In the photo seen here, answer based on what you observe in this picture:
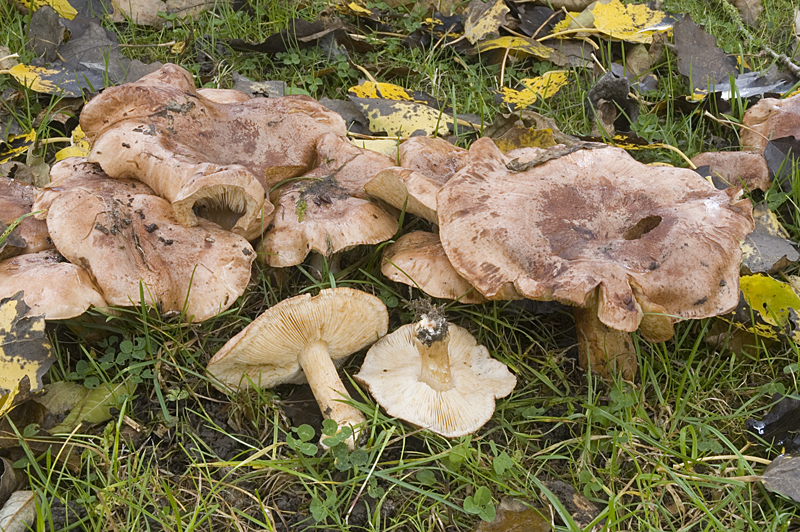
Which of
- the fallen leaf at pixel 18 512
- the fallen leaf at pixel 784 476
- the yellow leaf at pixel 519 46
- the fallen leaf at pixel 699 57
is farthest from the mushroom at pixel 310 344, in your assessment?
the fallen leaf at pixel 699 57

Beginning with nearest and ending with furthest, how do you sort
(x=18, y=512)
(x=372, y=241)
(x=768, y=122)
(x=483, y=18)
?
(x=18, y=512) < (x=372, y=241) < (x=768, y=122) < (x=483, y=18)

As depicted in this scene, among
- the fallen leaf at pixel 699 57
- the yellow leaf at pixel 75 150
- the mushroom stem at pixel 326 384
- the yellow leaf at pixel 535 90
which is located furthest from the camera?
the fallen leaf at pixel 699 57

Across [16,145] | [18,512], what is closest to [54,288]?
[18,512]

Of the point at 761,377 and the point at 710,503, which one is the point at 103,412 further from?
the point at 761,377

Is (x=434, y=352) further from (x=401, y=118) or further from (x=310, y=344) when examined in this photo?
(x=401, y=118)

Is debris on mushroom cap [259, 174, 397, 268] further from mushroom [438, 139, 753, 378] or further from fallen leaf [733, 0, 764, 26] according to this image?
fallen leaf [733, 0, 764, 26]

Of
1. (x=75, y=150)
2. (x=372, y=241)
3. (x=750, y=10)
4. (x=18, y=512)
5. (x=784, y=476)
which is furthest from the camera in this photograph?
(x=750, y=10)

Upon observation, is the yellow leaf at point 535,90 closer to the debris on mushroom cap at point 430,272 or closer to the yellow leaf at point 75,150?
the debris on mushroom cap at point 430,272
